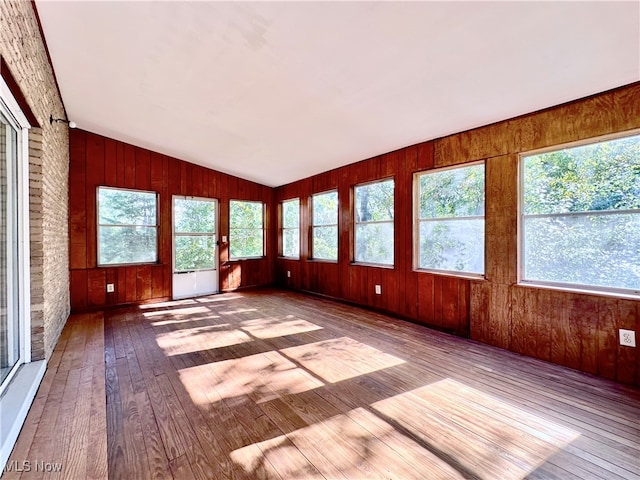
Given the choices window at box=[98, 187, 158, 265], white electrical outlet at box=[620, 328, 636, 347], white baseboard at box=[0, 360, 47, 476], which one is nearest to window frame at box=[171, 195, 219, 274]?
window at box=[98, 187, 158, 265]

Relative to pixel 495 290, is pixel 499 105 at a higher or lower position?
higher

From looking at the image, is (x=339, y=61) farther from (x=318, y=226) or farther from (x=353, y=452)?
(x=318, y=226)

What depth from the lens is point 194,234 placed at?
597 cm

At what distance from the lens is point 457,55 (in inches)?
89.4

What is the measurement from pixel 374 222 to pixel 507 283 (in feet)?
6.97

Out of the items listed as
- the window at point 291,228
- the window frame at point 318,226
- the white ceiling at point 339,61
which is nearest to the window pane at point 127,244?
the white ceiling at point 339,61

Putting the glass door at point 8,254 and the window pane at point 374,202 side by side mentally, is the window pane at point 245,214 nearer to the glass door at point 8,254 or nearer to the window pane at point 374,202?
the window pane at point 374,202

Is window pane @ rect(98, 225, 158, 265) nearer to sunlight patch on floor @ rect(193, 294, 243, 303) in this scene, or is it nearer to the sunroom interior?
the sunroom interior

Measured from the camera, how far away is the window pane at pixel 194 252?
5.82 metres

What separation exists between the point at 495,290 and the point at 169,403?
325 cm

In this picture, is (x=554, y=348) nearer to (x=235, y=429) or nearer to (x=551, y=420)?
(x=551, y=420)

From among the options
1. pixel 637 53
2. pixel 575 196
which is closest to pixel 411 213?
pixel 575 196

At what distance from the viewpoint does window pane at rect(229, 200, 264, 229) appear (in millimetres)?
6569

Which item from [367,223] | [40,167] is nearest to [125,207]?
[40,167]
